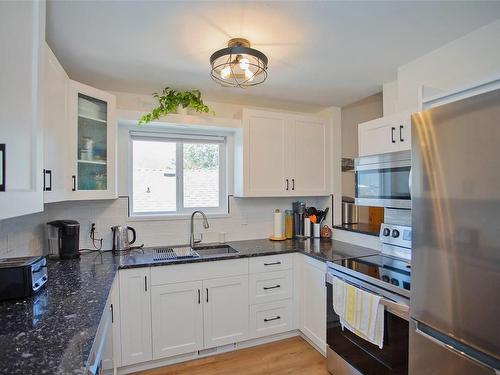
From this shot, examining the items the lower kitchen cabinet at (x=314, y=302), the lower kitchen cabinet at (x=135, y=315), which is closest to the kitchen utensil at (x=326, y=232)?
the lower kitchen cabinet at (x=314, y=302)

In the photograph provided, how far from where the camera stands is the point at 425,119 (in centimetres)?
126

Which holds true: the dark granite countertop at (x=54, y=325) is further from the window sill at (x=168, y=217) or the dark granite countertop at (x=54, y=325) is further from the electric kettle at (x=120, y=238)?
the window sill at (x=168, y=217)

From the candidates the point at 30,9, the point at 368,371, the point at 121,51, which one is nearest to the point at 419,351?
the point at 368,371

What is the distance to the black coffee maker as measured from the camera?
2090 millimetres

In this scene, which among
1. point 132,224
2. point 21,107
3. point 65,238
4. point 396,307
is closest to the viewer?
point 21,107

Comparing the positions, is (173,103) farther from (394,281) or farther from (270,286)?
(394,281)

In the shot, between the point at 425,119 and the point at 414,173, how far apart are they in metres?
0.25

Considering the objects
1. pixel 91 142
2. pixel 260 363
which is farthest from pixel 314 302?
pixel 91 142

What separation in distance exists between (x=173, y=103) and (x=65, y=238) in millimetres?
1358

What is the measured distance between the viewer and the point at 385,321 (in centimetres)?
160

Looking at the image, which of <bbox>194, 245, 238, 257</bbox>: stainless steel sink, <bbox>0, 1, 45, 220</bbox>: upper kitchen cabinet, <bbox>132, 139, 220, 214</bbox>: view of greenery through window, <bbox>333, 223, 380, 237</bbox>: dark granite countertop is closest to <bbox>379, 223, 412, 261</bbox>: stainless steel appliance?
<bbox>333, 223, 380, 237</bbox>: dark granite countertop

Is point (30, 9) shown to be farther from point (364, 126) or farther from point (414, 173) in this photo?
point (364, 126)

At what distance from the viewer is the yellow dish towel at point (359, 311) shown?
1.62 meters

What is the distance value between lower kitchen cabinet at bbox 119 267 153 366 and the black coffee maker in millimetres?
484
